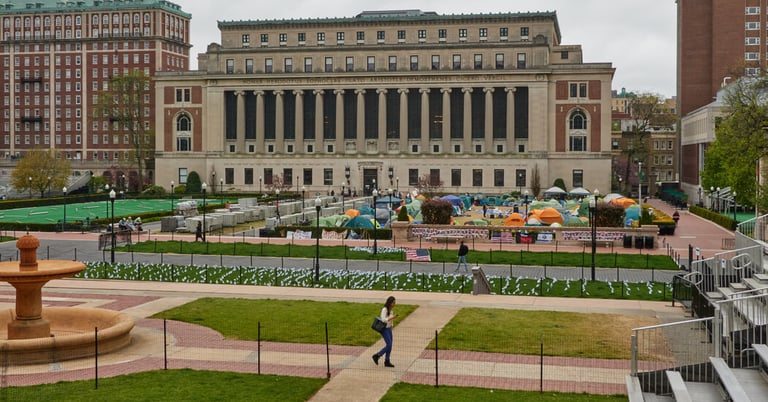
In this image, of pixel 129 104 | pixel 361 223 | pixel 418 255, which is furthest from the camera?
pixel 129 104

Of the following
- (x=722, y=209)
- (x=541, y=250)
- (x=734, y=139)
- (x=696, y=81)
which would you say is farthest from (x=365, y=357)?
(x=696, y=81)

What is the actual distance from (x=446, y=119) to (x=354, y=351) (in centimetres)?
10127

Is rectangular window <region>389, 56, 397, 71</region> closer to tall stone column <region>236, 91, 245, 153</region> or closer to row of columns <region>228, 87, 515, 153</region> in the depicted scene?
row of columns <region>228, 87, 515, 153</region>

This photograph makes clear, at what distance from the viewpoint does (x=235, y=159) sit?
129750mm

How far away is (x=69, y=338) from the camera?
76.4 ft

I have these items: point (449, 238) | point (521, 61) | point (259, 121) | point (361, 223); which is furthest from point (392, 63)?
point (449, 238)

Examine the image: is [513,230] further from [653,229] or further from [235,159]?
[235,159]

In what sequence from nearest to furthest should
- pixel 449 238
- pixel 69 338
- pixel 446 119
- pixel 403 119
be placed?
pixel 69 338
pixel 449 238
pixel 446 119
pixel 403 119

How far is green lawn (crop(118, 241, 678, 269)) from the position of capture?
155ft

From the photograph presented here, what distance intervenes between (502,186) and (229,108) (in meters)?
43.0

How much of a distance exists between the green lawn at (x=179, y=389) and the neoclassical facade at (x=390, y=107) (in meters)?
100

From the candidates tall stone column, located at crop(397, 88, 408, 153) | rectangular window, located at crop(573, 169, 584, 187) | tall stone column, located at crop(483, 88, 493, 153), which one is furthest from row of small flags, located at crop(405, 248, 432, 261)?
tall stone column, located at crop(397, 88, 408, 153)

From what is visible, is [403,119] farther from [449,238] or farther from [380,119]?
[449,238]

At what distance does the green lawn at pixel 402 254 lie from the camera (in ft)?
155
